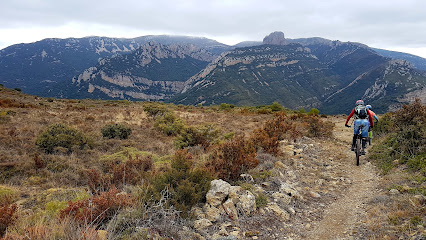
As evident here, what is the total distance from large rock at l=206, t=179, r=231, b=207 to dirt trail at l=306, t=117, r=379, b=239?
1.63m

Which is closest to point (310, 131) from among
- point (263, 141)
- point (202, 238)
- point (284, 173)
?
point (263, 141)

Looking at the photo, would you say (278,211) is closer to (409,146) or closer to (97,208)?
(97,208)

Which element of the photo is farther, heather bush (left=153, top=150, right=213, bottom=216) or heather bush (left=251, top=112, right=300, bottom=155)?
heather bush (left=251, top=112, right=300, bottom=155)

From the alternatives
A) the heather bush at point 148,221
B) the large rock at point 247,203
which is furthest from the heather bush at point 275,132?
the heather bush at point 148,221

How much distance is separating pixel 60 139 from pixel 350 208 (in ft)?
31.0

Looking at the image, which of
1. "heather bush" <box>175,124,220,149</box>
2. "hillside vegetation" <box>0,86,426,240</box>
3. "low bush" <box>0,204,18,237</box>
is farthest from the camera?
"heather bush" <box>175,124,220,149</box>

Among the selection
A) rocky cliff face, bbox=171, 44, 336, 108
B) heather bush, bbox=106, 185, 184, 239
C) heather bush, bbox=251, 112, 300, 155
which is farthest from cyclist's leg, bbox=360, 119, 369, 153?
rocky cliff face, bbox=171, 44, 336, 108

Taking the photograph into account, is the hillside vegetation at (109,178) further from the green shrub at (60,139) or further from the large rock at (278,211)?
→ the large rock at (278,211)

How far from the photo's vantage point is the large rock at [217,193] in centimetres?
431

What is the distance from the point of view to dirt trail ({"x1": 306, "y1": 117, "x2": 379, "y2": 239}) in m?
4.04

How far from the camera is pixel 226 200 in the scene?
4.46 m

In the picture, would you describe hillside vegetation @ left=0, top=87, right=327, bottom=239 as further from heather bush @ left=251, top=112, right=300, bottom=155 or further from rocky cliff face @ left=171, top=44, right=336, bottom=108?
rocky cliff face @ left=171, top=44, right=336, bottom=108

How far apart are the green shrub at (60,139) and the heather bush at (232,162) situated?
5918 mm

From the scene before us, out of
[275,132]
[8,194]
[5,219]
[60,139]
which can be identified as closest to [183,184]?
[5,219]
